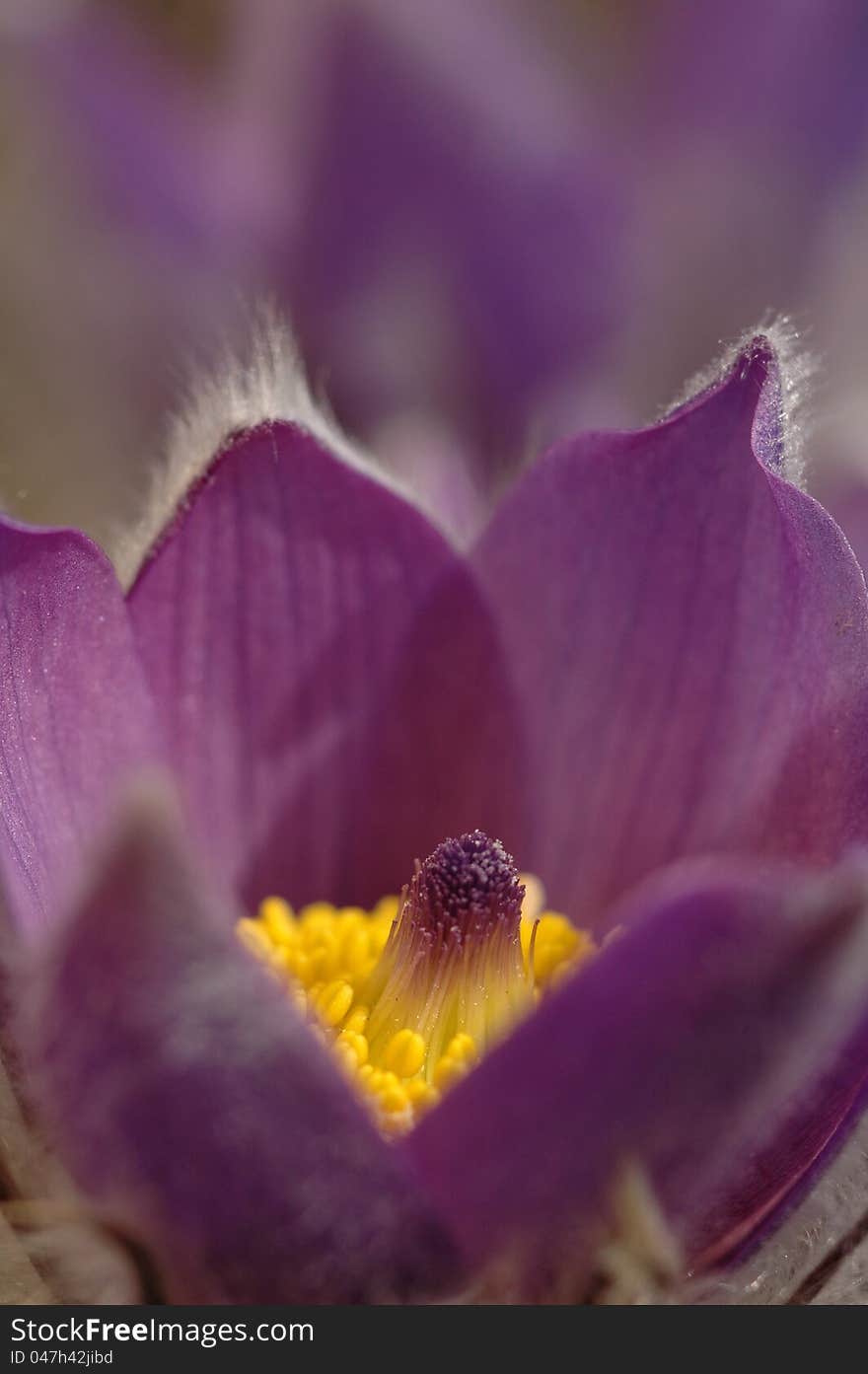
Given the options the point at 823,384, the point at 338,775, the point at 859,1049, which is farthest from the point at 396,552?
the point at 859,1049

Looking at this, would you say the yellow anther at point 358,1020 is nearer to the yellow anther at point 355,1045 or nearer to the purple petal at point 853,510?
the yellow anther at point 355,1045

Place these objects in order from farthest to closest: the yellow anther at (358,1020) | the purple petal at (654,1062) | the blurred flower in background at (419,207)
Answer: the blurred flower in background at (419,207) < the yellow anther at (358,1020) < the purple petal at (654,1062)

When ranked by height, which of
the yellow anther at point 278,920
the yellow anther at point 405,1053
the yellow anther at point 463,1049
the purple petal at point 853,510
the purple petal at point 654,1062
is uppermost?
the purple petal at point 853,510

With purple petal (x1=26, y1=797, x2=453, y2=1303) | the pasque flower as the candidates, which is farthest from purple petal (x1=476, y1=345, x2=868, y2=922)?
purple petal (x1=26, y1=797, x2=453, y2=1303)

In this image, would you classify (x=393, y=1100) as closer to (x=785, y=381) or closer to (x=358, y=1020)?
(x=358, y=1020)

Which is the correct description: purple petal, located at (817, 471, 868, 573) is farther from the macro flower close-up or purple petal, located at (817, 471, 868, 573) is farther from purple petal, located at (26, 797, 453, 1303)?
purple petal, located at (26, 797, 453, 1303)

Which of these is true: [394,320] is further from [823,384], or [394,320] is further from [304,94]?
[823,384]

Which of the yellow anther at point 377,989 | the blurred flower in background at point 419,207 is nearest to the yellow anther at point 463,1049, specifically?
the yellow anther at point 377,989
